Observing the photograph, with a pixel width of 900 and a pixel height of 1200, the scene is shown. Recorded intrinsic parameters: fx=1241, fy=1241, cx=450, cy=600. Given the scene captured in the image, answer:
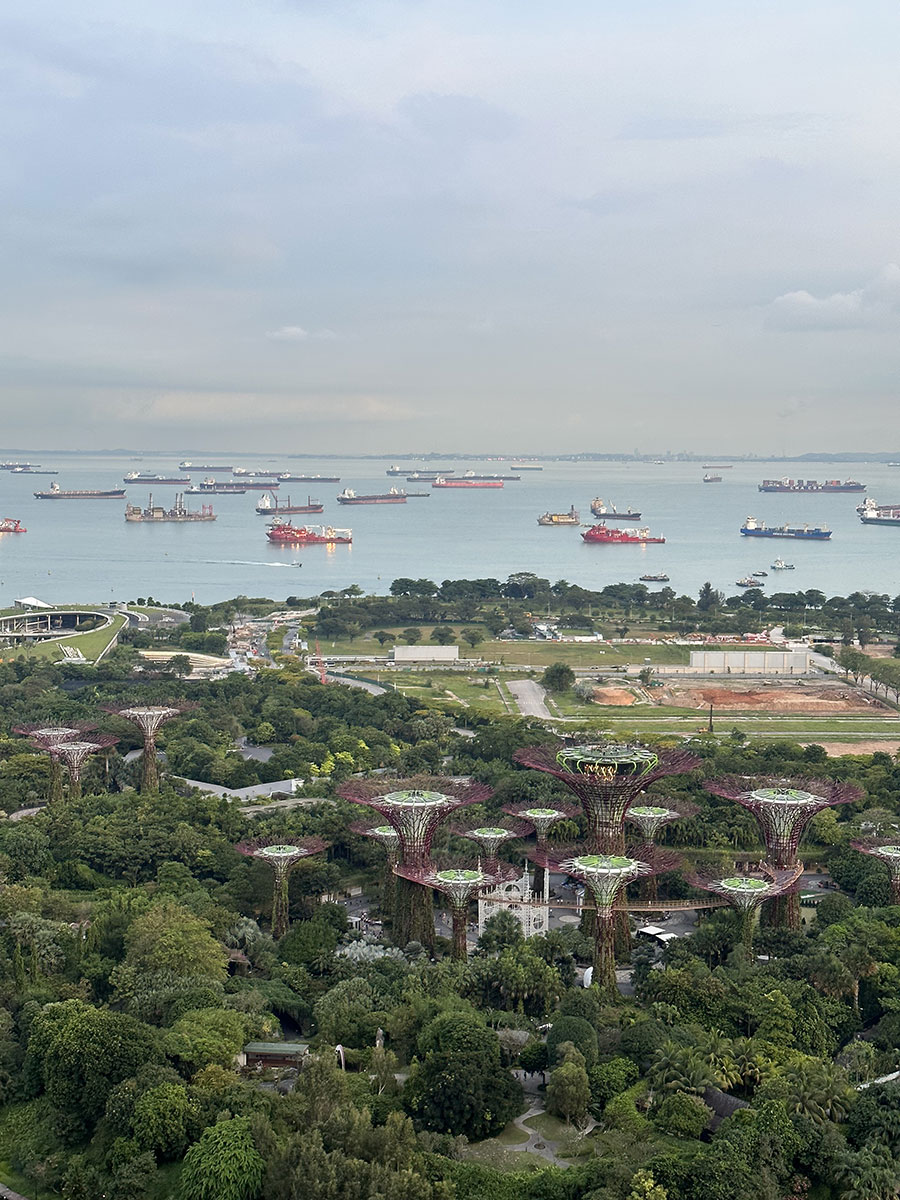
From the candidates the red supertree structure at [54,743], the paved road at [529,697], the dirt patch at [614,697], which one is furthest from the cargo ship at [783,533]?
the red supertree structure at [54,743]

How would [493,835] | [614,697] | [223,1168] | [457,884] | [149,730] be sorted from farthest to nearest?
[614,697], [149,730], [493,835], [457,884], [223,1168]

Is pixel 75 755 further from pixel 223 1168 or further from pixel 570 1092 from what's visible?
pixel 570 1092

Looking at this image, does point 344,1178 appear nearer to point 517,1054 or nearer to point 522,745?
point 517,1054

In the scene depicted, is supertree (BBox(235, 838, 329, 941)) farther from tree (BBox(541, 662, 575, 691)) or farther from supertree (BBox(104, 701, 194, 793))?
tree (BBox(541, 662, 575, 691))

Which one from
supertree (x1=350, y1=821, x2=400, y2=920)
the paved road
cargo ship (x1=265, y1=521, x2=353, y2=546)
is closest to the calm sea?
cargo ship (x1=265, y1=521, x2=353, y2=546)

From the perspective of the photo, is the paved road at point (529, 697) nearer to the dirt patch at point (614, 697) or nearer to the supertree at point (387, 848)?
the dirt patch at point (614, 697)

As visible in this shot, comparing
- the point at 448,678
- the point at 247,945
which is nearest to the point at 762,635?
the point at 448,678

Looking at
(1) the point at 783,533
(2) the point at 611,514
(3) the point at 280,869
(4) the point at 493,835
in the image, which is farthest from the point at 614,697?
(2) the point at 611,514

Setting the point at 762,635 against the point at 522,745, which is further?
the point at 762,635
